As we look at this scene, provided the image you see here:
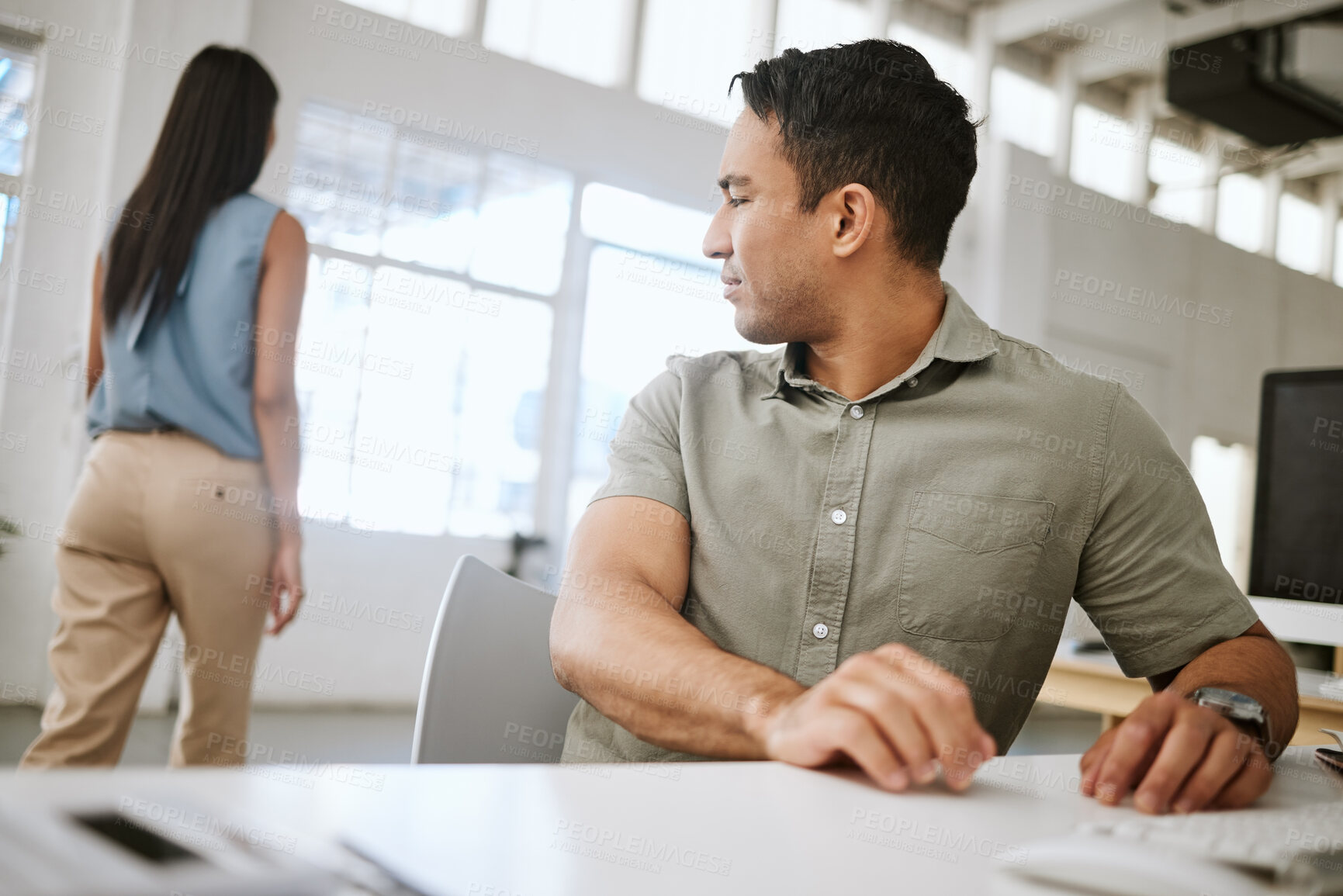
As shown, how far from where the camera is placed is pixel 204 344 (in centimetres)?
225

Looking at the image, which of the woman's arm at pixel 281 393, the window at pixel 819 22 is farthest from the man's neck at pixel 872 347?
the window at pixel 819 22

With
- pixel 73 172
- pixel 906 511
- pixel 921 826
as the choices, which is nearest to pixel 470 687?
pixel 906 511

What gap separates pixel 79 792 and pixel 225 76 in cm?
237

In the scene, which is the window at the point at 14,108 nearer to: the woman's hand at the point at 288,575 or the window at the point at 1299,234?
the woman's hand at the point at 288,575

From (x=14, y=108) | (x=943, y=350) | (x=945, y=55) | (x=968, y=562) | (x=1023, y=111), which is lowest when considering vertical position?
(x=968, y=562)

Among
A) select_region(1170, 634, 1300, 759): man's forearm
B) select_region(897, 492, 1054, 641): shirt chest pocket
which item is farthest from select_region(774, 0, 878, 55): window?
select_region(1170, 634, 1300, 759): man's forearm

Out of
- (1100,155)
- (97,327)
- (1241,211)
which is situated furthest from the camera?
(1241,211)

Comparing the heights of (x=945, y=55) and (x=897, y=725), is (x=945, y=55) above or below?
above

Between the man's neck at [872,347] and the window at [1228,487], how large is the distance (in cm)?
640

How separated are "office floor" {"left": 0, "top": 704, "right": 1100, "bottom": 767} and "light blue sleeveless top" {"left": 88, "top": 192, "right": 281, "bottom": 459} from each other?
60.8 inches

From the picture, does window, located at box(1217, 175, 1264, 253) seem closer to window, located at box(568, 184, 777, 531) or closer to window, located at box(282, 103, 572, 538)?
window, located at box(568, 184, 777, 531)

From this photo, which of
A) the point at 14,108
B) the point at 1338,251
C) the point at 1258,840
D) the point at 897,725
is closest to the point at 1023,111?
the point at 1338,251

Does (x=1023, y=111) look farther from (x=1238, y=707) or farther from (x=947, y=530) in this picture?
(x=1238, y=707)

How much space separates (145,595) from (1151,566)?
6.20ft
